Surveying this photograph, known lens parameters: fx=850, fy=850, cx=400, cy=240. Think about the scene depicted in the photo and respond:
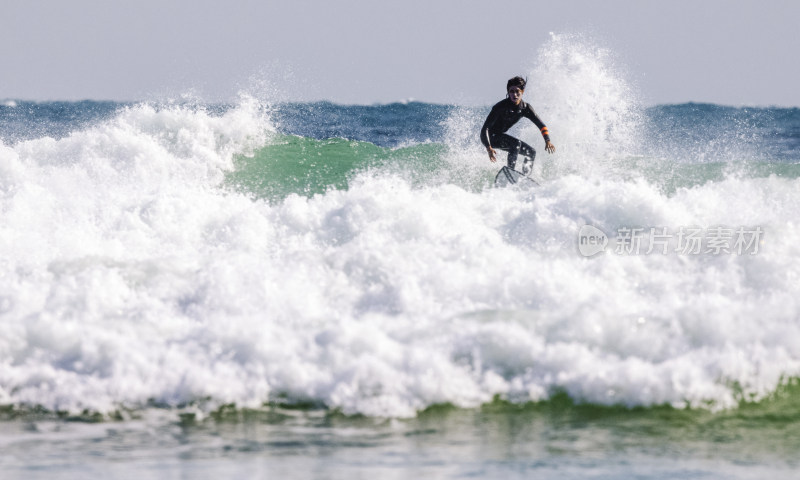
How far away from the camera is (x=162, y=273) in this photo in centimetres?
695

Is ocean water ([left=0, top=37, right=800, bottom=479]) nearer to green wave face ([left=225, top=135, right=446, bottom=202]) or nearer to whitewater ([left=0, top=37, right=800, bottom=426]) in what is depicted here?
whitewater ([left=0, top=37, right=800, bottom=426])

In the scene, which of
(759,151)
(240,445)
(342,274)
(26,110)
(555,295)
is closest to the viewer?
(240,445)

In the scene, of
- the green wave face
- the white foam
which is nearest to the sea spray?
the white foam

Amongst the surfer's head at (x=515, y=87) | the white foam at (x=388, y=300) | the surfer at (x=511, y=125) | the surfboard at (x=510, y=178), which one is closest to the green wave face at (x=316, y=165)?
the surfboard at (x=510, y=178)

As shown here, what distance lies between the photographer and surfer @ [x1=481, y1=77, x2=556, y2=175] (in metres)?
10.4

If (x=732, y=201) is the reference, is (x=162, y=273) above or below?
below

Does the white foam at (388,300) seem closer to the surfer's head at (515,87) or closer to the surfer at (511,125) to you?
the surfer at (511,125)

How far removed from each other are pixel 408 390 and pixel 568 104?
8950 millimetres

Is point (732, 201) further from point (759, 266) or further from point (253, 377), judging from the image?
point (253, 377)

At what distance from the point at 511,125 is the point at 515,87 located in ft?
1.89

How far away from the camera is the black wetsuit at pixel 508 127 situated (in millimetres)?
10586

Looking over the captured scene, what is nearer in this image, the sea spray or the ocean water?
the ocean water

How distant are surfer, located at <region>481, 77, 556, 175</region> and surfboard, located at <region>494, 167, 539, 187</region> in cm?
8

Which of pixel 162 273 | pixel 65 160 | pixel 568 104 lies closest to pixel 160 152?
pixel 65 160
